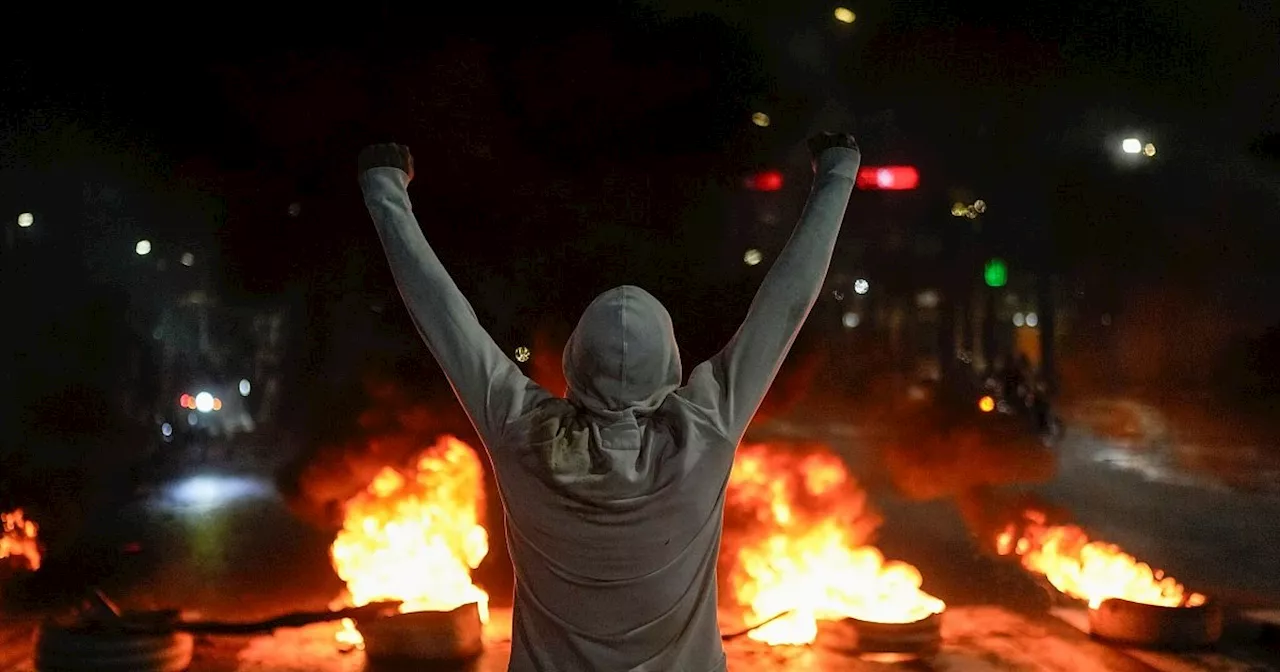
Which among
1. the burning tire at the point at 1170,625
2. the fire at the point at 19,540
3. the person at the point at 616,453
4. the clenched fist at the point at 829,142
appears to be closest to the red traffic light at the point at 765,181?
the clenched fist at the point at 829,142

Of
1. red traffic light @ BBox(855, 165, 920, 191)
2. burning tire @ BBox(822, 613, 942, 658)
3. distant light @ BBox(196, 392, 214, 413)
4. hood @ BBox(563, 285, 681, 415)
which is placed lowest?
burning tire @ BBox(822, 613, 942, 658)

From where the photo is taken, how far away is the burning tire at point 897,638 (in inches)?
156

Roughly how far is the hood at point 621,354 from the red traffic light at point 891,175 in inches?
125

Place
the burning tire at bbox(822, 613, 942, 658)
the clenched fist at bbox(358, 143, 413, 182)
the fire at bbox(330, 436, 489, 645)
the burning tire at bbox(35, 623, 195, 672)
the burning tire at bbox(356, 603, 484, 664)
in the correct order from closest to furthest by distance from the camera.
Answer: the clenched fist at bbox(358, 143, 413, 182) < the burning tire at bbox(35, 623, 195, 672) < the burning tire at bbox(356, 603, 484, 664) < the burning tire at bbox(822, 613, 942, 658) < the fire at bbox(330, 436, 489, 645)

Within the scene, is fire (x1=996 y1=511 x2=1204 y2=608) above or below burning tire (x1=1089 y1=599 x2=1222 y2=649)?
above

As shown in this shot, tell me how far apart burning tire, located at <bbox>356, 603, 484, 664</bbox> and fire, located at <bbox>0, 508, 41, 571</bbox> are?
208 cm

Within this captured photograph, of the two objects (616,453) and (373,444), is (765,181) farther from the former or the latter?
(616,453)

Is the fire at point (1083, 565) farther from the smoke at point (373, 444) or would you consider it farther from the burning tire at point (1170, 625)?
the smoke at point (373, 444)

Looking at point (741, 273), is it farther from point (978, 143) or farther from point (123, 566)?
point (123, 566)

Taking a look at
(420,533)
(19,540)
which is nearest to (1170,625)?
(420,533)

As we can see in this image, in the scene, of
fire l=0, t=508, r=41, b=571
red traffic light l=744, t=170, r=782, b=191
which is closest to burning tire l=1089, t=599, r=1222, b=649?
red traffic light l=744, t=170, r=782, b=191

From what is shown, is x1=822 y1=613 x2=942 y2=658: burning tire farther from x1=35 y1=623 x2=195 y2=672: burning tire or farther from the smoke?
Result: x1=35 y1=623 x2=195 y2=672: burning tire

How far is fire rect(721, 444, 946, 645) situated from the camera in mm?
4441

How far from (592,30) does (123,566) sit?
384cm
